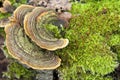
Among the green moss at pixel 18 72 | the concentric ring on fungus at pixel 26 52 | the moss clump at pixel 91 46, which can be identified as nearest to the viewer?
the concentric ring on fungus at pixel 26 52

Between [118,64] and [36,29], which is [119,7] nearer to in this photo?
[118,64]

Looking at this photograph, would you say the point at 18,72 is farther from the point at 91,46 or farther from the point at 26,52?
the point at 91,46

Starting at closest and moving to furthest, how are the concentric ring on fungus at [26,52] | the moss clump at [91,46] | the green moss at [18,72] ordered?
the concentric ring on fungus at [26,52] → the moss clump at [91,46] → the green moss at [18,72]

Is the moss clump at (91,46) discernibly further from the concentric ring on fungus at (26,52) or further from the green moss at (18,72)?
the green moss at (18,72)

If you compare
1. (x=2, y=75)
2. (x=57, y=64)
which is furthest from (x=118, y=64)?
(x=2, y=75)

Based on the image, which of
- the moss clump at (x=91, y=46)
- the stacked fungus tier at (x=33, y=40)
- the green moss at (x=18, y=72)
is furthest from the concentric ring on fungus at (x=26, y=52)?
the green moss at (x=18, y=72)

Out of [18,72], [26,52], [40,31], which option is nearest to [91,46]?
[40,31]


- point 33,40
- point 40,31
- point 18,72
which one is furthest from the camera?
point 18,72
